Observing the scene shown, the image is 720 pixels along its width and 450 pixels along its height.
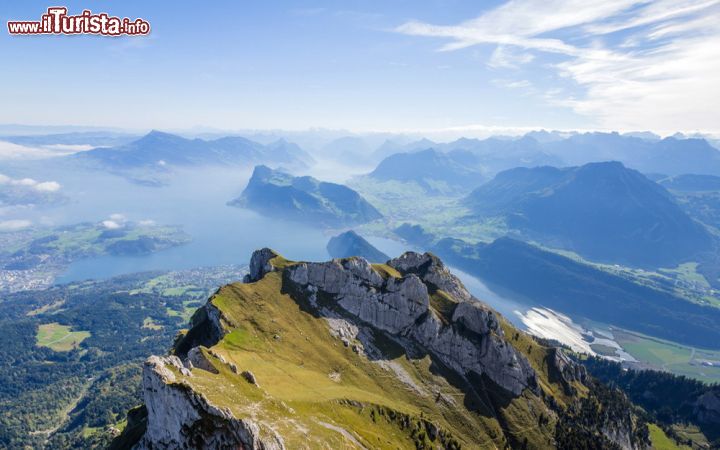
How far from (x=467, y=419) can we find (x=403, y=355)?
28082mm

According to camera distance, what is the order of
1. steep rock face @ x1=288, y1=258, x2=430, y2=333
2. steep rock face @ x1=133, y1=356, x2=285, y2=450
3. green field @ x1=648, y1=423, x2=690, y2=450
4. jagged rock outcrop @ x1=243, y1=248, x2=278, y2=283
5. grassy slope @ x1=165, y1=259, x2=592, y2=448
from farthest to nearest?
green field @ x1=648, y1=423, x2=690, y2=450
jagged rock outcrop @ x1=243, y1=248, x2=278, y2=283
steep rock face @ x1=288, y1=258, x2=430, y2=333
grassy slope @ x1=165, y1=259, x2=592, y2=448
steep rock face @ x1=133, y1=356, x2=285, y2=450

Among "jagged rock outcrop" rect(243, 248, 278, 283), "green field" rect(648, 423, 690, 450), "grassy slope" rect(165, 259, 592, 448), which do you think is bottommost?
"green field" rect(648, 423, 690, 450)

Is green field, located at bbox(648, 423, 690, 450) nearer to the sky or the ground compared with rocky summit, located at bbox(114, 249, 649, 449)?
nearer to the ground

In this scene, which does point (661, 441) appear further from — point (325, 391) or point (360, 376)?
point (325, 391)

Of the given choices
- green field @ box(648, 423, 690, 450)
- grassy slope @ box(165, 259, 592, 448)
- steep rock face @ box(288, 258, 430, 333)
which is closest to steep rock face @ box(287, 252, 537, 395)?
steep rock face @ box(288, 258, 430, 333)

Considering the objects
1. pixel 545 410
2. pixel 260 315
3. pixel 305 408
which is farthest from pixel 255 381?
pixel 545 410

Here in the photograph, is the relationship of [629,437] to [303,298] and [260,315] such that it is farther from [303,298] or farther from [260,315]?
[260,315]

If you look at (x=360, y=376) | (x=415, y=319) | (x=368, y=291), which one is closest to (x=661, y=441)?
(x=415, y=319)

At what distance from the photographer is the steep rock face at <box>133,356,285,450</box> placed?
60.8 metres

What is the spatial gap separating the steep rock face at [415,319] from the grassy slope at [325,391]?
25.1 ft

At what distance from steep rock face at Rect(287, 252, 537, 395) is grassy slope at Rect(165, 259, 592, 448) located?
7.66 m

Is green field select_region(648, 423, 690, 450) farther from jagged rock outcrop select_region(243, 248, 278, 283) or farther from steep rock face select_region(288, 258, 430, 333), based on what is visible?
jagged rock outcrop select_region(243, 248, 278, 283)

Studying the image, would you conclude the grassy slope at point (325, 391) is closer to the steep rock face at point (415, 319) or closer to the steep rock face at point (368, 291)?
the steep rock face at point (415, 319)

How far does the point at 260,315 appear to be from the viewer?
12812 cm
